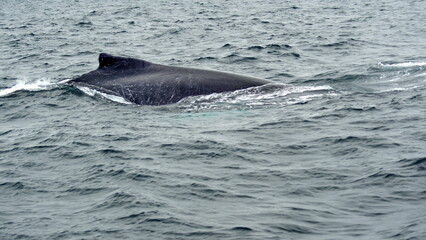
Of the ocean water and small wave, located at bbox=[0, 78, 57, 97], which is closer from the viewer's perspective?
the ocean water

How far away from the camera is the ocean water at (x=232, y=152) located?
10.5 m

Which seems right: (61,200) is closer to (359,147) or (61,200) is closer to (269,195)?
(269,195)

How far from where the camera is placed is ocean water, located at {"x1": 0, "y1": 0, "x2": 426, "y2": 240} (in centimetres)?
1054

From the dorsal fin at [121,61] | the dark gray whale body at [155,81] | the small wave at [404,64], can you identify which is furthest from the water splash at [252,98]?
the small wave at [404,64]

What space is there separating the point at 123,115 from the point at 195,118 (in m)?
1.93

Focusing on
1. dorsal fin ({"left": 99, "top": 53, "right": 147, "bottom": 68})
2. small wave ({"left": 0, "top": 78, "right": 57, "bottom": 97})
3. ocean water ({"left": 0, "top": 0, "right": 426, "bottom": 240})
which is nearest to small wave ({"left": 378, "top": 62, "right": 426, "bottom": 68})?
ocean water ({"left": 0, "top": 0, "right": 426, "bottom": 240})

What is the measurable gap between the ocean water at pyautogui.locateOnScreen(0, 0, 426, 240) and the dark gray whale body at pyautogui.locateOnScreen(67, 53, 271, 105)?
0.33 meters

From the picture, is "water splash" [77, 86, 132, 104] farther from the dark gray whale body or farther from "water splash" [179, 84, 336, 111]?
"water splash" [179, 84, 336, 111]

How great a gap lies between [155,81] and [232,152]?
4.95m

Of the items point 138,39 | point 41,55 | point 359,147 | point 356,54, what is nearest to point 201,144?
point 359,147

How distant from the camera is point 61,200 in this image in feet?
38.9

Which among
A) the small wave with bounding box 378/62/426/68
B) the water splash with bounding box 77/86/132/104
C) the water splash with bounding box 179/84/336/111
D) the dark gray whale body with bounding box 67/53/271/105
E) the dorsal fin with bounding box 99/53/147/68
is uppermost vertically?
the dorsal fin with bounding box 99/53/147/68

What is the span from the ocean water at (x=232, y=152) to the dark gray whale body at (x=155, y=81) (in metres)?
0.33

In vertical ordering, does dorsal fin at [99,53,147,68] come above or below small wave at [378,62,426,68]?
above
